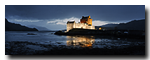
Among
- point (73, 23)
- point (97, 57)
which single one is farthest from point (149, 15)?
point (73, 23)

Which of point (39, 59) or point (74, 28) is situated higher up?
point (74, 28)

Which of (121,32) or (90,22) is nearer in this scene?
(121,32)

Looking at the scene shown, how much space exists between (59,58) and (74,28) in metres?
35.4

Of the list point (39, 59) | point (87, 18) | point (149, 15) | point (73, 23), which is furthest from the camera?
point (87, 18)

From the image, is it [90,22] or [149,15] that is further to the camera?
[90,22]

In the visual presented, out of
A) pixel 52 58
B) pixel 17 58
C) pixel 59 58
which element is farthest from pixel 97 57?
pixel 17 58

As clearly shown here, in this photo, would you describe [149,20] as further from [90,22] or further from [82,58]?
[90,22]

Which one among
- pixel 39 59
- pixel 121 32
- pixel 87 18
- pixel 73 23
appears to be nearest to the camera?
pixel 39 59

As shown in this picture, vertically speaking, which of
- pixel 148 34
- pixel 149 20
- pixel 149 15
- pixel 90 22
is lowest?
pixel 148 34

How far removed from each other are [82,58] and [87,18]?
4624 centimetres

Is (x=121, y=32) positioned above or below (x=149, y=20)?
below

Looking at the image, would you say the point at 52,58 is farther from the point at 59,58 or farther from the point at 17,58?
the point at 17,58

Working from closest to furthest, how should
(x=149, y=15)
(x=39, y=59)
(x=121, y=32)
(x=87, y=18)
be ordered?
(x=39, y=59) < (x=149, y=15) < (x=121, y=32) < (x=87, y=18)

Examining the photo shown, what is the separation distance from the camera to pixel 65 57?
7004mm
